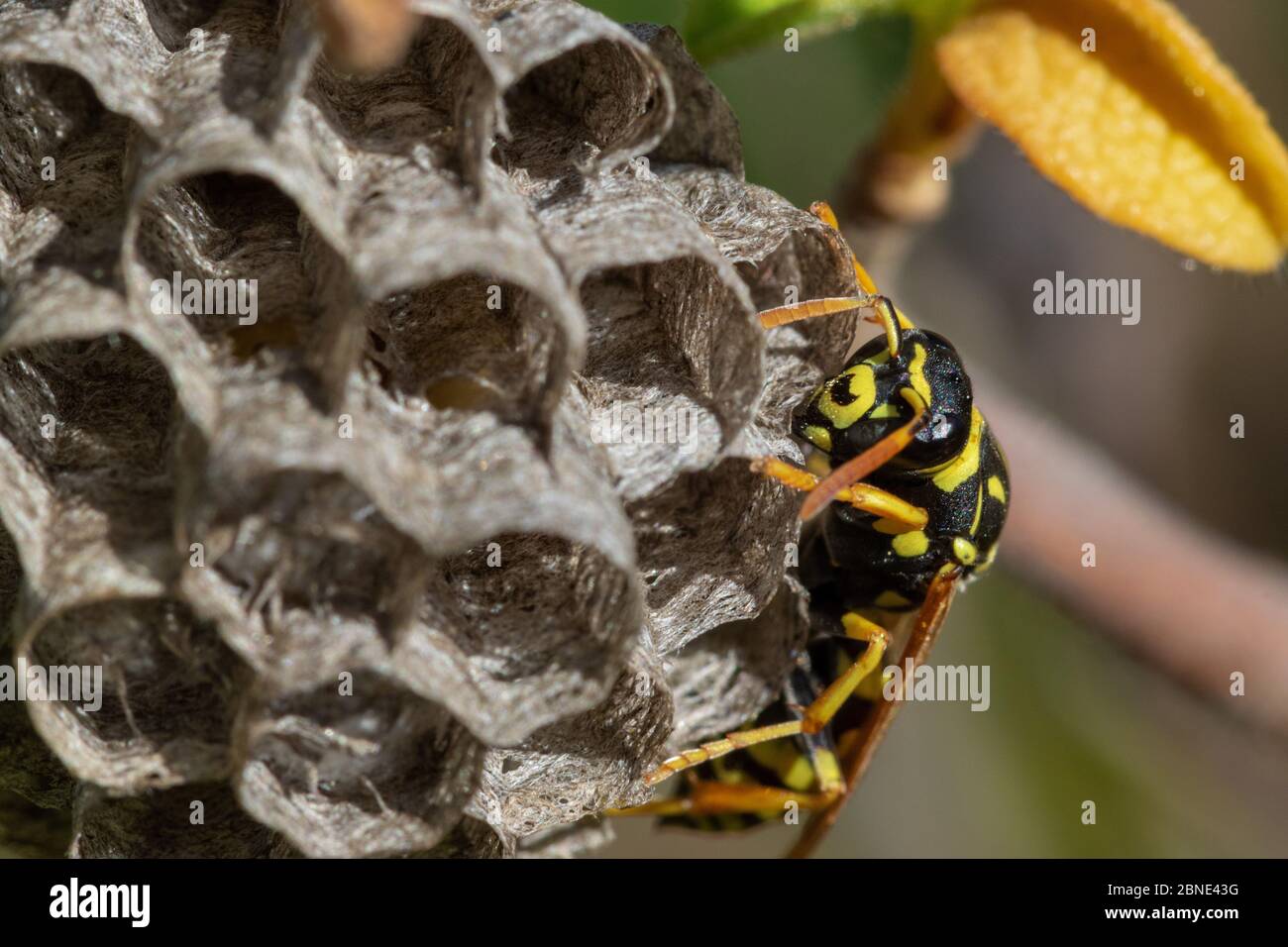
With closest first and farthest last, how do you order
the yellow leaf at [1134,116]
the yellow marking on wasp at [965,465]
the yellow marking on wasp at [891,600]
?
the yellow leaf at [1134,116] < the yellow marking on wasp at [965,465] < the yellow marking on wasp at [891,600]

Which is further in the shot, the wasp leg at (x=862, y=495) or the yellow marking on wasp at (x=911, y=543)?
the yellow marking on wasp at (x=911, y=543)

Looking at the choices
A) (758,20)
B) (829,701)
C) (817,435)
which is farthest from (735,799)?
(758,20)

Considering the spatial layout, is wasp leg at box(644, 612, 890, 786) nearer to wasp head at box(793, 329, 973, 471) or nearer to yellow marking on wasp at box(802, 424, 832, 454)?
wasp head at box(793, 329, 973, 471)

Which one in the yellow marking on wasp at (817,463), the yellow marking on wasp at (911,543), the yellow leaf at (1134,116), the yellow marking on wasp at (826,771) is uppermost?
the yellow leaf at (1134,116)

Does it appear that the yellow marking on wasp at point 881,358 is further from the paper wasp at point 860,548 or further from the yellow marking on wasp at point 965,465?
the yellow marking on wasp at point 965,465

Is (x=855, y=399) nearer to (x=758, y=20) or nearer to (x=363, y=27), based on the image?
(x=758, y=20)

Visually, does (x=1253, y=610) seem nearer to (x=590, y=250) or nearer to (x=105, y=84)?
(x=590, y=250)

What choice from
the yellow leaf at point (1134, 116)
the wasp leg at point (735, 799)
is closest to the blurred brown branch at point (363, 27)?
the yellow leaf at point (1134, 116)
